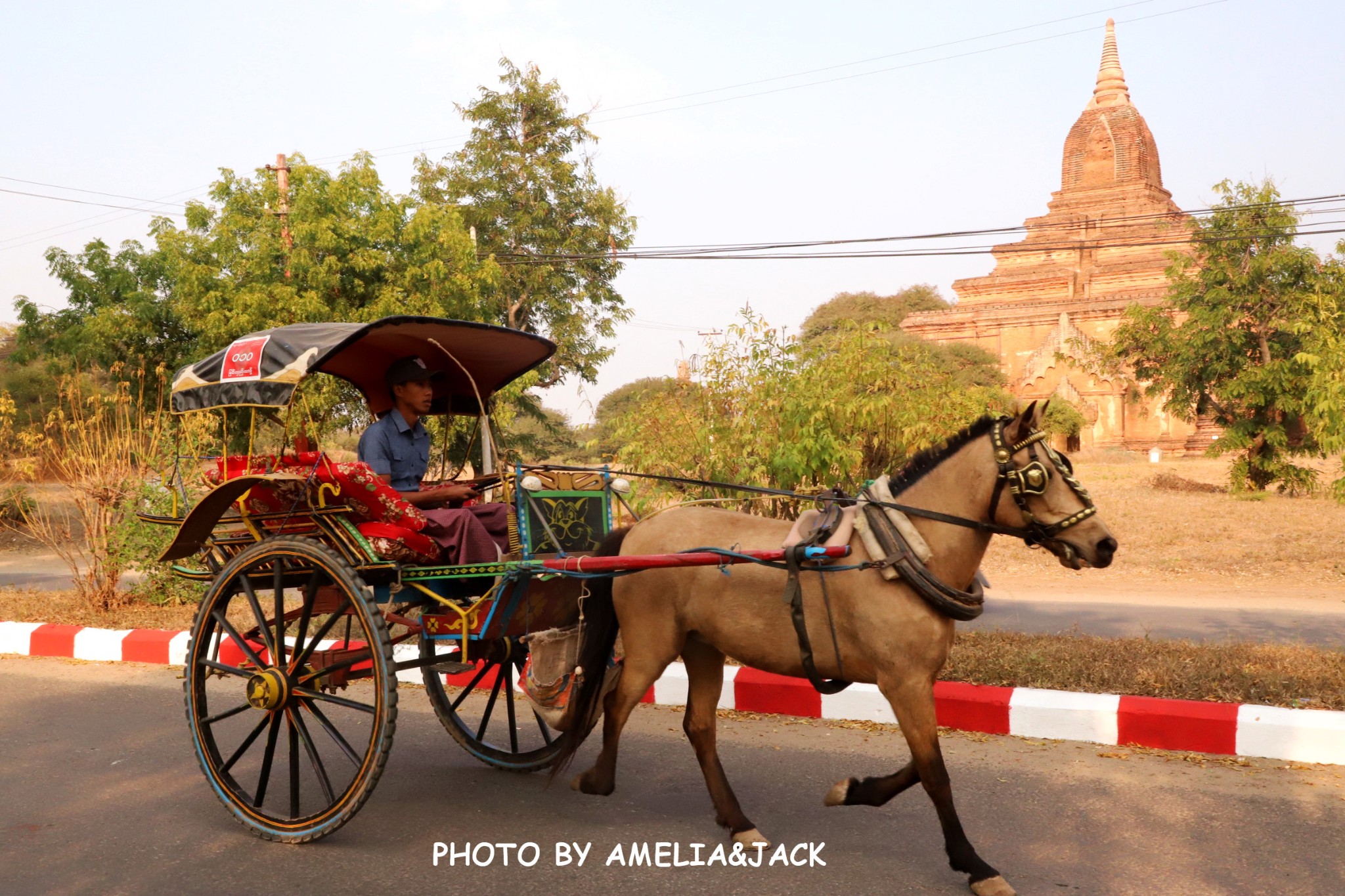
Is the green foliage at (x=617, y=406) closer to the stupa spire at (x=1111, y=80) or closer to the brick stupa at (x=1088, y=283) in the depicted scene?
the brick stupa at (x=1088, y=283)

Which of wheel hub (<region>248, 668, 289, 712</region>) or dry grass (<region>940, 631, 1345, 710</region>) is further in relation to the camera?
dry grass (<region>940, 631, 1345, 710</region>)

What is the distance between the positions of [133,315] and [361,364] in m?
13.1

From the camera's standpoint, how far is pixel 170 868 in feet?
12.8

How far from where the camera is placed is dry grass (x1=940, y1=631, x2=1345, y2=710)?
560 cm

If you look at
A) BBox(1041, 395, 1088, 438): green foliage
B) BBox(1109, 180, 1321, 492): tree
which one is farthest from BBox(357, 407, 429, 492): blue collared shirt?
BBox(1041, 395, 1088, 438): green foliage

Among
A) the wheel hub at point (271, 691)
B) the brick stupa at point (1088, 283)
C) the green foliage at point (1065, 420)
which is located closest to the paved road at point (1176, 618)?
the wheel hub at point (271, 691)

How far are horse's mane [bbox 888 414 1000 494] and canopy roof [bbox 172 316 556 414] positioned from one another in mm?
1725

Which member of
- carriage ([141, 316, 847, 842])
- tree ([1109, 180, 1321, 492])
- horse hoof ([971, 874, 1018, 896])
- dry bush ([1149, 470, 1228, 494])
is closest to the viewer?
horse hoof ([971, 874, 1018, 896])

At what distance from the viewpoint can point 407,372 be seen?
4961mm

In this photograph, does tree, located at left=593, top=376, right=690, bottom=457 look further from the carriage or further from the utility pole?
the utility pole

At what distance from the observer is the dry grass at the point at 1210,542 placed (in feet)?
38.7

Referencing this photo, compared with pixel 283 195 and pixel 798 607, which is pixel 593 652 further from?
pixel 283 195

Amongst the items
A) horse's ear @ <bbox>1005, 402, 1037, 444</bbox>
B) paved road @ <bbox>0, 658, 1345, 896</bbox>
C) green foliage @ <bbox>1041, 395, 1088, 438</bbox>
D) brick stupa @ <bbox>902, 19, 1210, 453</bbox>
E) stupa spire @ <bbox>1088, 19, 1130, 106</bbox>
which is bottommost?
paved road @ <bbox>0, 658, 1345, 896</bbox>

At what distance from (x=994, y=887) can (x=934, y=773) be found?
15.2 inches
